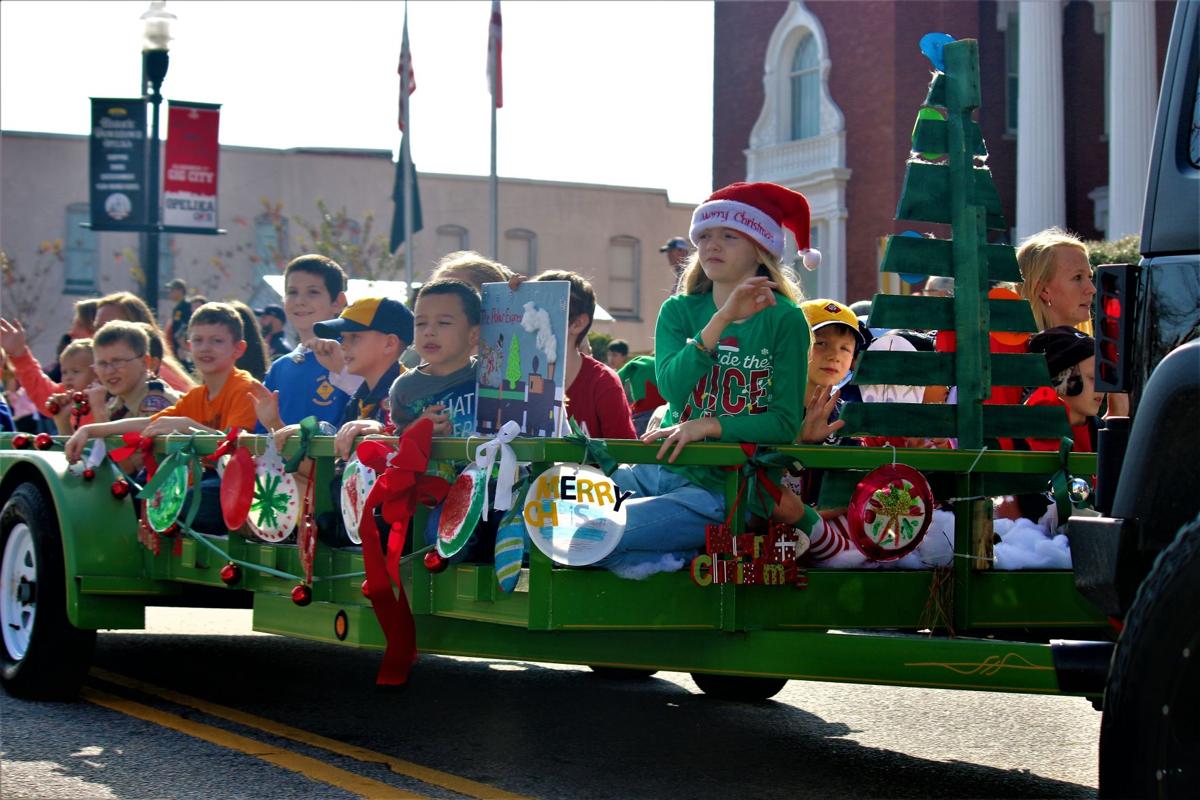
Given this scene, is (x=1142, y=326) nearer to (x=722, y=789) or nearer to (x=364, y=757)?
(x=722, y=789)

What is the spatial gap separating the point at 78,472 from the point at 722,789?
302cm

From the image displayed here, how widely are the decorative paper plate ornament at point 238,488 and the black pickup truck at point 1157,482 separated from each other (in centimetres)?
299

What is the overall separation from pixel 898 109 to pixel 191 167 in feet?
48.7

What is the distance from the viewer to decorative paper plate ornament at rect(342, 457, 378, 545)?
4.98m

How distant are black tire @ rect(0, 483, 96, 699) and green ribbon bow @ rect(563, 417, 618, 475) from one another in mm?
2956

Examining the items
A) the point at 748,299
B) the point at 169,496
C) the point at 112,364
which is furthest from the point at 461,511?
the point at 112,364

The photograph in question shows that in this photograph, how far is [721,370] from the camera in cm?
509

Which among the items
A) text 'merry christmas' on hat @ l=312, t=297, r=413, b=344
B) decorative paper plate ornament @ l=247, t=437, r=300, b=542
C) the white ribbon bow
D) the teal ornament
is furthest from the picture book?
the teal ornament

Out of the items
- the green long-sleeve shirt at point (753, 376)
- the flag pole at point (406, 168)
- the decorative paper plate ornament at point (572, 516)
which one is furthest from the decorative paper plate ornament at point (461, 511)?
the flag pole at point (406, 168)

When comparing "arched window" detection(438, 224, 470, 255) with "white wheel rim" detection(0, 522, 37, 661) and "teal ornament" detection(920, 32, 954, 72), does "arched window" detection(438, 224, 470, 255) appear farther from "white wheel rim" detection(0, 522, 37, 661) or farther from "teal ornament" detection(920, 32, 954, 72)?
"teal ornament" detection(920, 32, 954, 72)

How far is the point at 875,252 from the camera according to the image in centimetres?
2866

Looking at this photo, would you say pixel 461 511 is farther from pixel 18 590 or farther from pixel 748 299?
pixel 18 590

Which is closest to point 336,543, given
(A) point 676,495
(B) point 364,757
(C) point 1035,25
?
(B) point 364,757

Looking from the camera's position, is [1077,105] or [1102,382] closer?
[1102,382]
